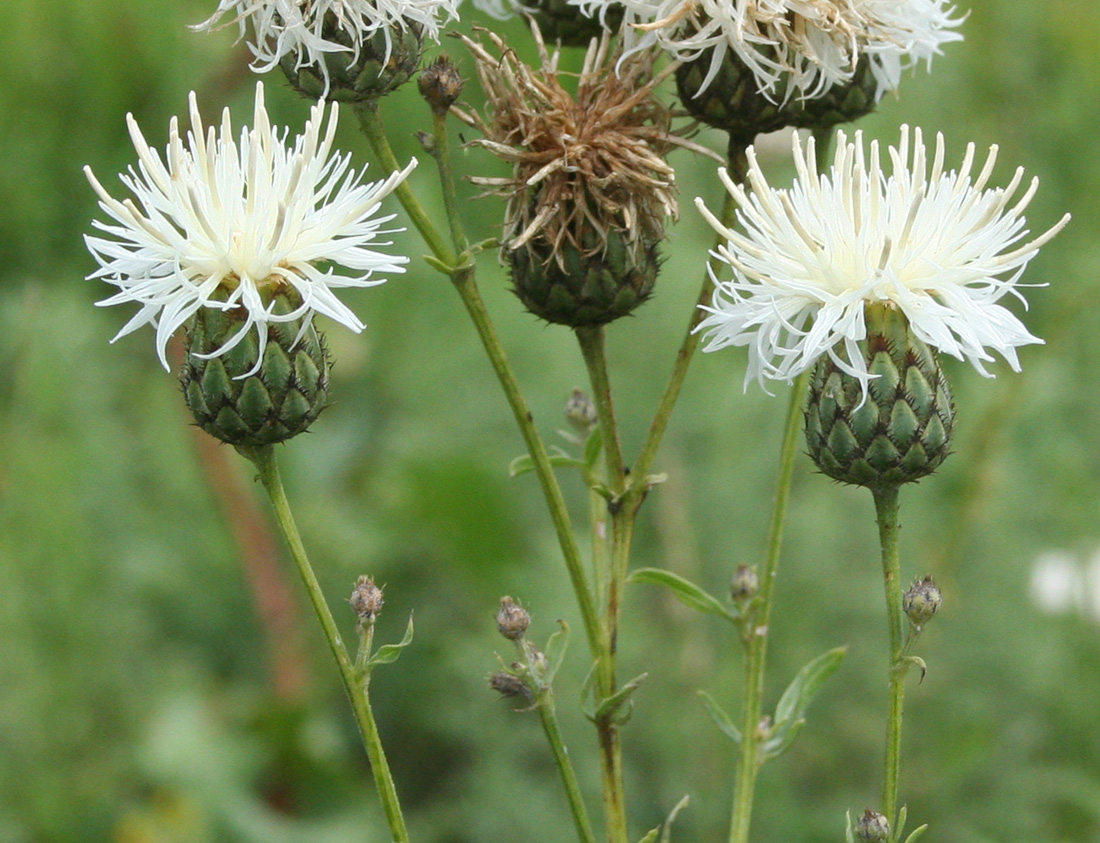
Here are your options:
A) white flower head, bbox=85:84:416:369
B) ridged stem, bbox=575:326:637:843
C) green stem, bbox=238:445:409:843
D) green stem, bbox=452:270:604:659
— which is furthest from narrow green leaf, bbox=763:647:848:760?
white flower head, bbox=85:84:416:369

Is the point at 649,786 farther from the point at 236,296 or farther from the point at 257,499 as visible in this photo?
the point at 236,296

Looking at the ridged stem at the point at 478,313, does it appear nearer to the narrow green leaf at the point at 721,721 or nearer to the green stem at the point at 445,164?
the green stem at the point at 445,164

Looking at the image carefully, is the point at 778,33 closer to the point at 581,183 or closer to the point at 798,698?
the point at 581,183

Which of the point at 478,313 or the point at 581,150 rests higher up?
the point at 581,150

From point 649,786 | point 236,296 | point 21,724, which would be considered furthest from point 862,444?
point 21,724

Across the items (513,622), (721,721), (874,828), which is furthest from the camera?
(721,721)

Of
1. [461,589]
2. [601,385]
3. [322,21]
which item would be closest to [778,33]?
[601,385]

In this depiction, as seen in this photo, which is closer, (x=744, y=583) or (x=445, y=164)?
(x=445, y=164)
